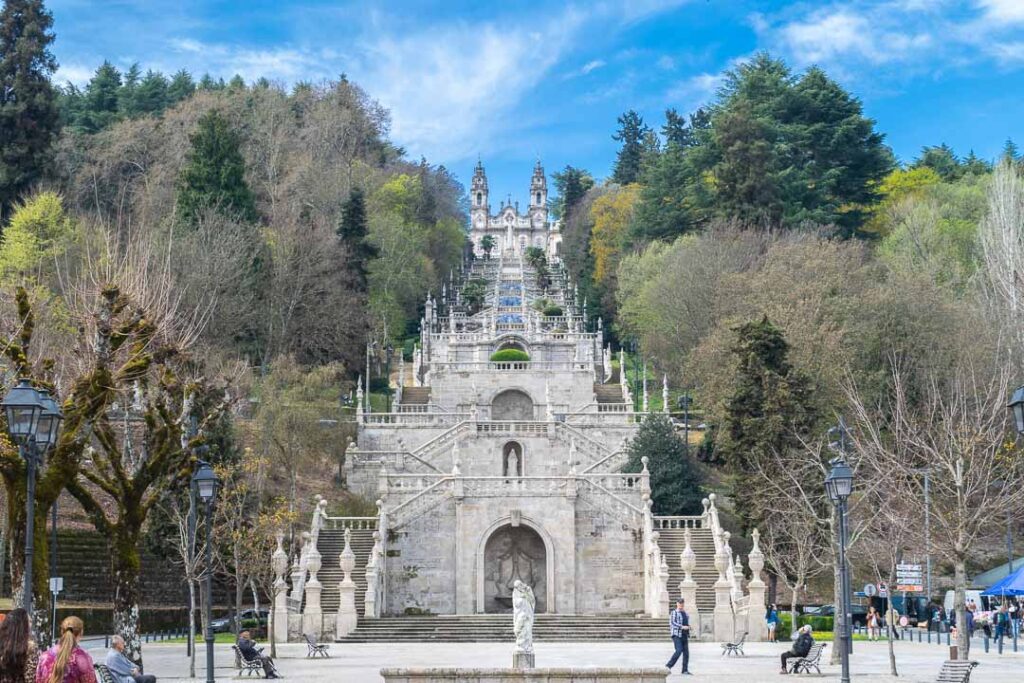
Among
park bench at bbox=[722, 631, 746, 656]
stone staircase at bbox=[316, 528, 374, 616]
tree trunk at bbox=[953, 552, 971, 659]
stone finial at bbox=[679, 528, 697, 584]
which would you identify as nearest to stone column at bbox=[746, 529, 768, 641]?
stone finial at bbox=[679, 528, 697, 584]

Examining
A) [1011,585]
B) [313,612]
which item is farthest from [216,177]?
[1011,585]

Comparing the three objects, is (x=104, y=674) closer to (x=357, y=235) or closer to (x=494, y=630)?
(x=494, y=630)

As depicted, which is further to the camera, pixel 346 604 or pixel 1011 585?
pixel 346 604

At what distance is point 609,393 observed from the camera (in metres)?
71.8

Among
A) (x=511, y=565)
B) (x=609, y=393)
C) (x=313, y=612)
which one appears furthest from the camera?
(x=609, y=393)

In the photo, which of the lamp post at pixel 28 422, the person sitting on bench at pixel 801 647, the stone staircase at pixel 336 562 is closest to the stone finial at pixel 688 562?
the stone staircase at pixel 336 562

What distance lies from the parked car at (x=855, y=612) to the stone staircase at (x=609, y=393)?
23329mm

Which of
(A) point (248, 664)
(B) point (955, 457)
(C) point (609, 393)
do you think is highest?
(C) point (609, 393)

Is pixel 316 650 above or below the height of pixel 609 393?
below

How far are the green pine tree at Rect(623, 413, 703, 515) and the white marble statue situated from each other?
26929 millimetres

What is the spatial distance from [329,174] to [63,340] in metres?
43.1

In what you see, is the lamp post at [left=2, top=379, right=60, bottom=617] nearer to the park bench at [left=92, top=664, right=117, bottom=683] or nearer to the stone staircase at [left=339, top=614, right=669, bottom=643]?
the park bench at [left=92, top=664, right=117, bottom=683]

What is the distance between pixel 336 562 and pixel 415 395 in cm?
2628

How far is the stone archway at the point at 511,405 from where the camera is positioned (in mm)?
70750
